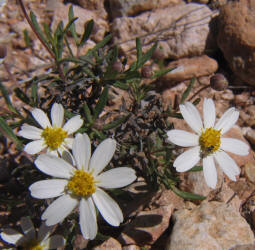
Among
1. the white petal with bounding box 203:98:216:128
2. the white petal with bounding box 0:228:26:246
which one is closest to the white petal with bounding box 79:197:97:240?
the white petal with bounding box 0:228:26:246

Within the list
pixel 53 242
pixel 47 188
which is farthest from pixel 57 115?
pixel 53 242

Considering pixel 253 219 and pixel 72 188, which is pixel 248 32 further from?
pixel 72 188

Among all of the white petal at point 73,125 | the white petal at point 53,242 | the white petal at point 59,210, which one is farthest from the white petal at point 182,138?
the white petal at point 53,242

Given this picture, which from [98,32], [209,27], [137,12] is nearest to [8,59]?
[98,32]

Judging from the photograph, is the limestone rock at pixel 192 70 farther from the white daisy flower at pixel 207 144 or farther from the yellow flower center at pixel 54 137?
the yellow flower center at pixel 54 137

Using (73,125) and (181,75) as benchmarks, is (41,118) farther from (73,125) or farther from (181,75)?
(181,75)
